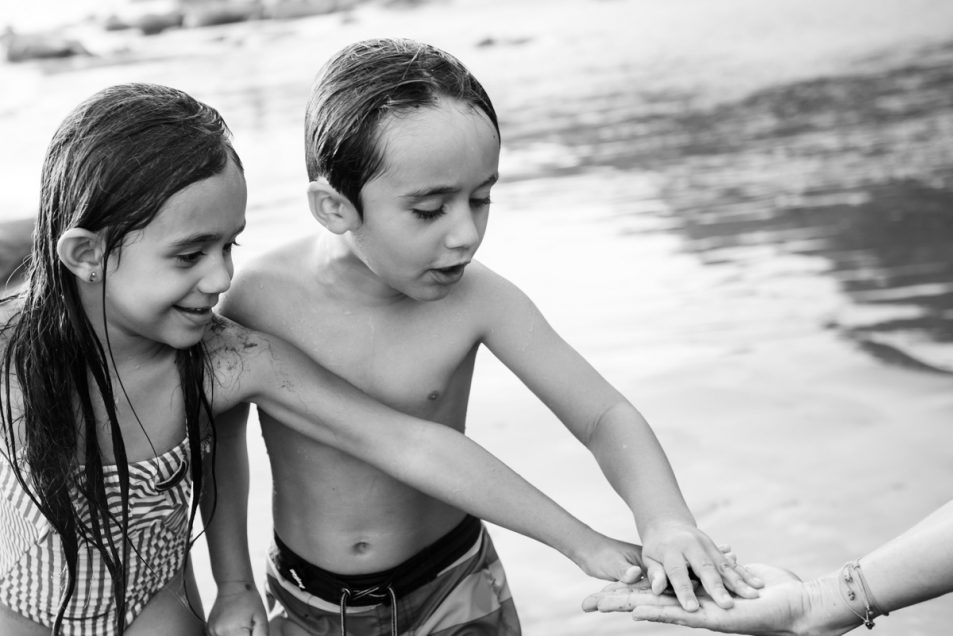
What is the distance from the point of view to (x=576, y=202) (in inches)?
256

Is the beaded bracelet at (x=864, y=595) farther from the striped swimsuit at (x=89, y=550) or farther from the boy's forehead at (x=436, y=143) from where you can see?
the striped swimsuit at (x=89, y=550)

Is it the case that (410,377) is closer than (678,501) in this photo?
No

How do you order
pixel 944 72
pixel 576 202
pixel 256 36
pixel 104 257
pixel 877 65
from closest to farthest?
pixel 104 257 → pixel 576 202 → pixel 944 72 → pixel 877 65 → pixel 256 36

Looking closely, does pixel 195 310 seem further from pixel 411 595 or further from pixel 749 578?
pixel 749 578

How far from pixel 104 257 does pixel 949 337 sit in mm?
3047

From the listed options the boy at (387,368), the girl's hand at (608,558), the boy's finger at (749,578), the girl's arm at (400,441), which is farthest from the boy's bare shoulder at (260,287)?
the boy's finger at (749,578)

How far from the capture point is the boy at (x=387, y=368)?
2.31 metres

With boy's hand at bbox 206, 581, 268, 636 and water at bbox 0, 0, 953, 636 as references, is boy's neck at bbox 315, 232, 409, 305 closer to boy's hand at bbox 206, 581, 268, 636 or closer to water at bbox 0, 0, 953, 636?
boy's hand at bbox 206, 581, 268, 636

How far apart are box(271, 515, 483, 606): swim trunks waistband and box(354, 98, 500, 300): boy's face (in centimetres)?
63

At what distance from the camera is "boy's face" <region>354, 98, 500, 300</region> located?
2217 millimetres

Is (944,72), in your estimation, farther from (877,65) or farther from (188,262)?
(188,262)

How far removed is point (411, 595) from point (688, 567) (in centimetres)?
63

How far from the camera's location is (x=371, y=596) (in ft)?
8.36

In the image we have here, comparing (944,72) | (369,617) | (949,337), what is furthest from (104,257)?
(944,72)
